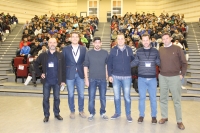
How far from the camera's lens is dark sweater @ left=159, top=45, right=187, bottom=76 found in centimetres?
370

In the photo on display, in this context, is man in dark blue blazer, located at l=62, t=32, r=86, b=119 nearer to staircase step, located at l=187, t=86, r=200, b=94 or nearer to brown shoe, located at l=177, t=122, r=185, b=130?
brown shoe, located at l=177, t=122, r=185, b=130

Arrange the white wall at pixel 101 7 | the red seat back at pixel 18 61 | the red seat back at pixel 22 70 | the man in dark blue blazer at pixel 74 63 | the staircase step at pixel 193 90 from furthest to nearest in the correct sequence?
the white wall at pixel 101 7 → the red seat back at pixel 18 61 → the red seat back at pixel 22 70 → the staircase step at pixel 193 90 → the man in dark blue blazer at pixel 74 63

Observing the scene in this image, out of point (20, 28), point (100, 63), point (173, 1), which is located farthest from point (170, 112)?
point (173, 1)

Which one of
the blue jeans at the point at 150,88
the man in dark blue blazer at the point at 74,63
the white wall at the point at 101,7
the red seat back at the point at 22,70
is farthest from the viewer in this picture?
the white wall at the point at 101,7

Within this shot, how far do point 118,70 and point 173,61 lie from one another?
969 millimetres

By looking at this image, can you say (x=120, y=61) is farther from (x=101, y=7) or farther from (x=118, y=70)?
(x=101, y=7)

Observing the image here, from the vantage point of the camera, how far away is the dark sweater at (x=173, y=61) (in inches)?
145

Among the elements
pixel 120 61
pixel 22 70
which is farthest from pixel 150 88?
pixel 22 70

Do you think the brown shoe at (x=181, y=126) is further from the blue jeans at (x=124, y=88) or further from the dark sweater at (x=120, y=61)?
the dark sweater at (x=120, y=61)

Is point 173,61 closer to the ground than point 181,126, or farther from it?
farther from it

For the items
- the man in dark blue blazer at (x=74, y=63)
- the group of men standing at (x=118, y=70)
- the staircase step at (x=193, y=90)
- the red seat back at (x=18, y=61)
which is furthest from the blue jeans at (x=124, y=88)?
the red seat back at (x=18, y=61)

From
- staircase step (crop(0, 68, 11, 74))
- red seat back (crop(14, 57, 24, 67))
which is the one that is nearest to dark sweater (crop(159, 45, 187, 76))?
red seat back (crop(14, 57, 24, 67))

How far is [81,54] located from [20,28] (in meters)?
11.0

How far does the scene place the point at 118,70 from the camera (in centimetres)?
394
